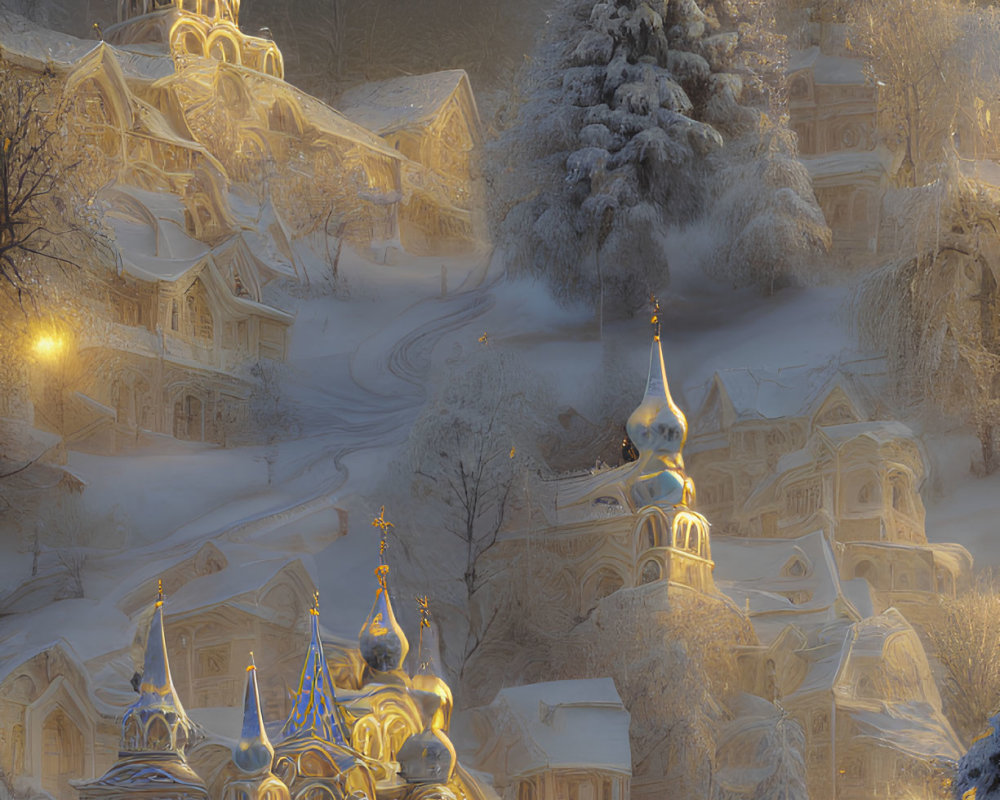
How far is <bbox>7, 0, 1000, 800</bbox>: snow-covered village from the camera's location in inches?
539

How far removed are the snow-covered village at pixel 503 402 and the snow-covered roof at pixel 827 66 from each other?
34mm

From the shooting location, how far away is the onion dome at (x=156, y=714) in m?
12.4

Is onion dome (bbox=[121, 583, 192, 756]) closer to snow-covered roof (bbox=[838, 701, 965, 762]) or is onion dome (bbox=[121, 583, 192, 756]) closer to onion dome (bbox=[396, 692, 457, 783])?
onion dome (bbox=[396, 692, 457, 783])

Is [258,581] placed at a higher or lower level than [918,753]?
higher

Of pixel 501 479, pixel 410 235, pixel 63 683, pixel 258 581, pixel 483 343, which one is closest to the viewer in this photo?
pixel 63 683

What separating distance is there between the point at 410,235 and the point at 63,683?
5844 millimetres

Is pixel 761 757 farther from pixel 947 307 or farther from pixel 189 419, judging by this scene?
pixel 189 419

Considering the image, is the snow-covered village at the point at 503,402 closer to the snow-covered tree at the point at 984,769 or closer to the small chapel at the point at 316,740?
the small chapel at the point at 316,740

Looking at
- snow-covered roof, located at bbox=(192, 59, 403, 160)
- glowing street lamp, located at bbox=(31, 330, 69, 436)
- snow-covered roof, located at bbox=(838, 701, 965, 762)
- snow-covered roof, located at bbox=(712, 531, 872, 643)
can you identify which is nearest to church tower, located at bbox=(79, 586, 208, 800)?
glowing street lamp, located at bbox=(31, 330, 69, 436)

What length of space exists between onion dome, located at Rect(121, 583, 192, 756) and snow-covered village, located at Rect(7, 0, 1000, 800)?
2cm

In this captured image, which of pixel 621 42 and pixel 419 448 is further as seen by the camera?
pixel 621 42

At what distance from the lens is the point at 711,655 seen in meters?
14.1

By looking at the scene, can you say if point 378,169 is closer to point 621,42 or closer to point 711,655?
point 621,42

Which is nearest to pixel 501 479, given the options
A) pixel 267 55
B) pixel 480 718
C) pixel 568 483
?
pixel 568 483
